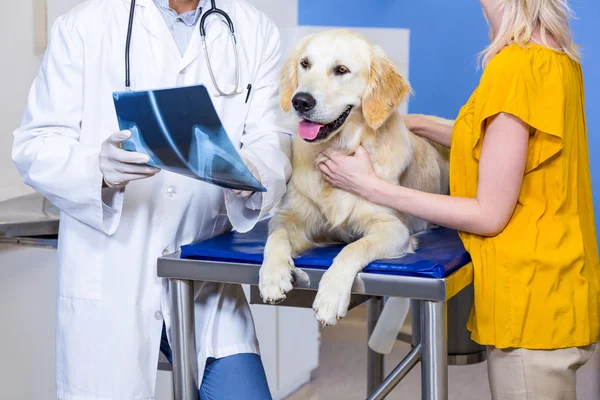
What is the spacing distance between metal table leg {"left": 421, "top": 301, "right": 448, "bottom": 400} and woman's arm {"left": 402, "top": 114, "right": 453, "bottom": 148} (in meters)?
0.73

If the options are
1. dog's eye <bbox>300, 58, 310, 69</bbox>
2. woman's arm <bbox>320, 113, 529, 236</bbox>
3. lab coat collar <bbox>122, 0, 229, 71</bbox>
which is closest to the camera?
woman's arm <bbox>320, 113, 529, 236</bbox>

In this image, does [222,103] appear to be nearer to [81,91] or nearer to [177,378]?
[81,91]

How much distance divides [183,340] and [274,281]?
26 centimetres

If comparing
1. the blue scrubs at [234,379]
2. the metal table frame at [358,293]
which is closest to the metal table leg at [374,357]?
the blue scrubs at [234,379]

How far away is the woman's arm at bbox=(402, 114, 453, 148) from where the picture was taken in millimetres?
1902

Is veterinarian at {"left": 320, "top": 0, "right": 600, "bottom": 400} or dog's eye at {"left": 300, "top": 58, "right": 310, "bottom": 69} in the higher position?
dog's eye at {"left": 300, "top": 58, "right": 310, "bottom": 69}

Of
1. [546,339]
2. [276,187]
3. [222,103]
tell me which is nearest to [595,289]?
[546,339]

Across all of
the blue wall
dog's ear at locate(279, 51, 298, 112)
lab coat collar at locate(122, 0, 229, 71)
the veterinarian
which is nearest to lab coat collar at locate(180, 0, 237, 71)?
lab coat collar at locate(122, 0, 229, 71)

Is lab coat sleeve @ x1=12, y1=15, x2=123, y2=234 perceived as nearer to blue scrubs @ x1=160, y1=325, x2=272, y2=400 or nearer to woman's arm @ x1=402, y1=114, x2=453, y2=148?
blue scrubs @ x1=160, y1=325, x2=272, y2=400

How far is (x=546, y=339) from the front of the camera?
4.60 ft

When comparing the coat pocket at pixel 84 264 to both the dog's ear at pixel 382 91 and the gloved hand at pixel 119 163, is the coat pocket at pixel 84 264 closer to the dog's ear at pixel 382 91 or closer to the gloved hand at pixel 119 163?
the gloved hand at pixel 119 163

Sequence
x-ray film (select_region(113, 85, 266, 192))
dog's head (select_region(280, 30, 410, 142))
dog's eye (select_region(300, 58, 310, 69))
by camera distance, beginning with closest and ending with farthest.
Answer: x-ray film (select_region(113, 85, 266, 192)) < dog's head (select_region(280, 30, 410, 142)) < dog's eye (select_region(300, 58, 310, 69))

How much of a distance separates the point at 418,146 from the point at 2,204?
1.22m

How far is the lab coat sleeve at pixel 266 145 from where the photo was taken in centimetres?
146
